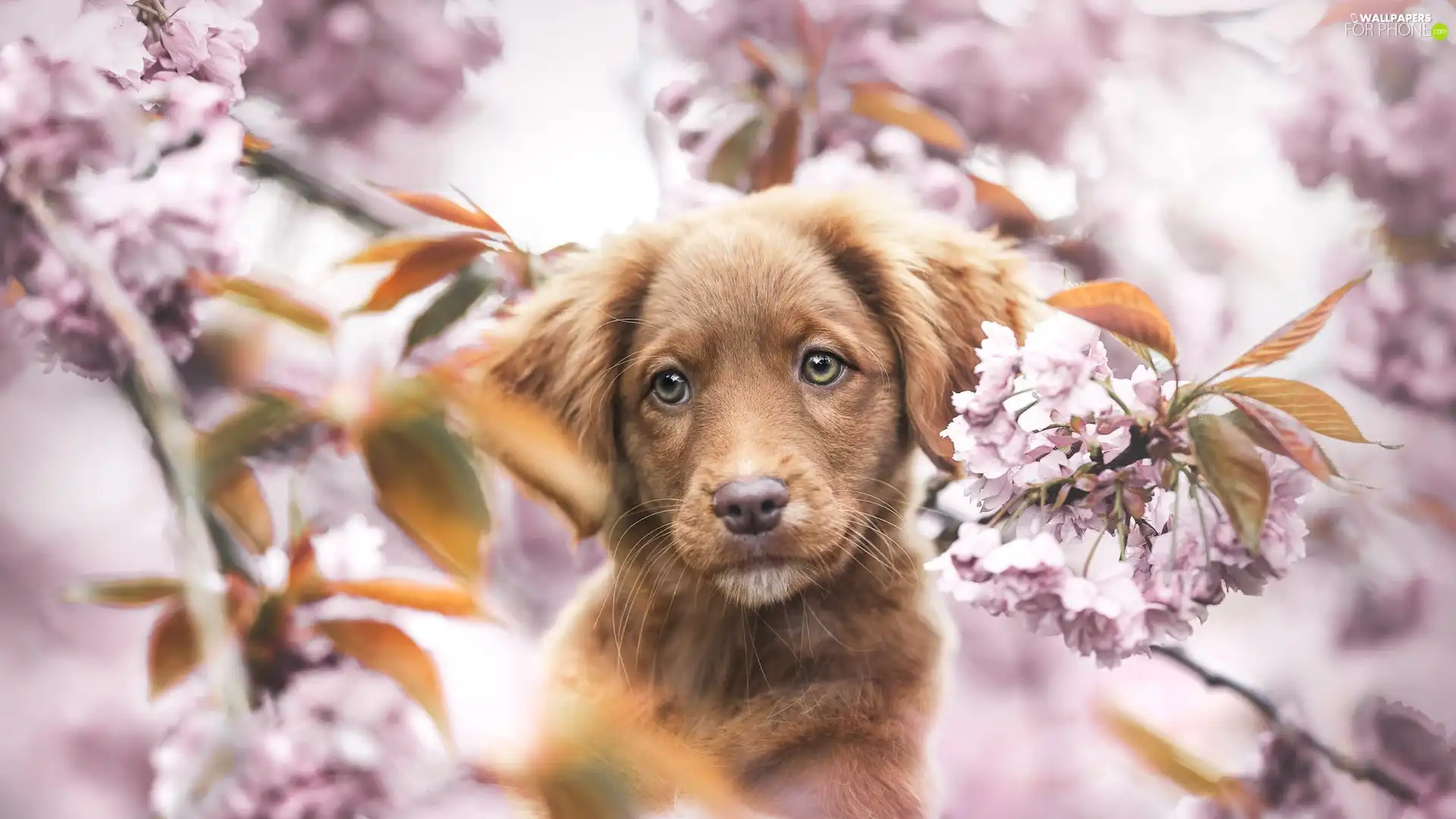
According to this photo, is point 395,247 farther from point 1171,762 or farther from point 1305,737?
point 1305,737

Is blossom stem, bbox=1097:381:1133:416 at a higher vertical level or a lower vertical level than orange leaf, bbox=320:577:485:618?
higher

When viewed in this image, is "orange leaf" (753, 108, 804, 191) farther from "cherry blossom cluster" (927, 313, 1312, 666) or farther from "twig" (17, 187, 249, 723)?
"twig" (17, 187, 249, 723)

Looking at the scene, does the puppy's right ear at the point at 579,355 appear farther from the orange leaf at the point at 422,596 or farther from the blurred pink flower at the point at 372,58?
the blurred pink flower at the point at 372,58

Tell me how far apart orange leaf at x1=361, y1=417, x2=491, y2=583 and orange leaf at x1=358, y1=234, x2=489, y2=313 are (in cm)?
19

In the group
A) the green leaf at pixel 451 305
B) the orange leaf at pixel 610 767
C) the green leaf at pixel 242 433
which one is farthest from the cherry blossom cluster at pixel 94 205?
the orange leaf at pixel 610 767

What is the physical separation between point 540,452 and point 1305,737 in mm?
1014

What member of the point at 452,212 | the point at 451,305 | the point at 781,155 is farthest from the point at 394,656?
the point at 781,155

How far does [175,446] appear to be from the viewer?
3.44 ft

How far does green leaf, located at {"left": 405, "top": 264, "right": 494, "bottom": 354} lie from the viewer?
1140mm

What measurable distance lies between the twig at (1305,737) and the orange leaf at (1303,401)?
0.32 metres

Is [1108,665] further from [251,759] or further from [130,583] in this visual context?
[130,583]

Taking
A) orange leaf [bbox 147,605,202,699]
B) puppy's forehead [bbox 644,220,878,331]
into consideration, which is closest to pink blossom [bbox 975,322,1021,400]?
puppy's forehead [bbox 644,220,878,331]

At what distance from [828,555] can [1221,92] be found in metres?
0.83

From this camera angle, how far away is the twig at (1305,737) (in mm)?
1186
